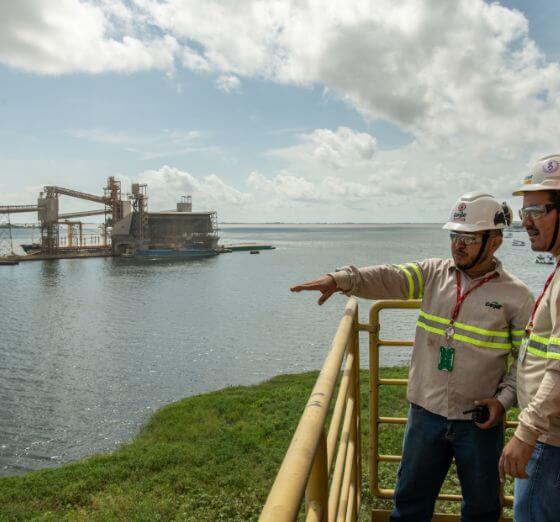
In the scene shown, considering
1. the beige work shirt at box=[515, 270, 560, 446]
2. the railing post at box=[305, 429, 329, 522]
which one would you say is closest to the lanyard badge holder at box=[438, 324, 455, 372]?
the beige work shirt at box=[515, 270, 560, 446]

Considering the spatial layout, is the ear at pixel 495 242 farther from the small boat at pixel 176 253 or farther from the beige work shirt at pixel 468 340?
the small boat at pixel 176 253

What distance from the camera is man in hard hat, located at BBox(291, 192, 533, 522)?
2.85 meters

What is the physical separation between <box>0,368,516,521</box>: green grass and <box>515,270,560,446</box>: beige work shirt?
3170mm

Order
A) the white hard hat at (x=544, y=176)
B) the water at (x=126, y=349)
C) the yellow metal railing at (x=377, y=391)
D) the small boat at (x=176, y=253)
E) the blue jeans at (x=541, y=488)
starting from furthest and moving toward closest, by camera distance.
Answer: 1. the small boat at (x=176, y=253)
2. the water at (x=126, y=349)
3. the yellow metal railing at (x=377, y=391)
4. the white hard hat at (x=544, y=176)
5. the blue jeans at (x=541, y=488)

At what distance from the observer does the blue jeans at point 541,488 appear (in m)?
2.16

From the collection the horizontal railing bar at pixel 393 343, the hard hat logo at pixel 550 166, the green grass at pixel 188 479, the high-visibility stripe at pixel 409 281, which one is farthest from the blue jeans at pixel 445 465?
the green grass at pixel 188 479

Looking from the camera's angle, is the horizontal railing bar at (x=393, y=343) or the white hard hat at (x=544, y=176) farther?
the horizontal railing bar at (x=393, y=343)

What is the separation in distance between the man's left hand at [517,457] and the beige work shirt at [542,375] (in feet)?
0.09

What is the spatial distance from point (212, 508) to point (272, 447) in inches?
99.6

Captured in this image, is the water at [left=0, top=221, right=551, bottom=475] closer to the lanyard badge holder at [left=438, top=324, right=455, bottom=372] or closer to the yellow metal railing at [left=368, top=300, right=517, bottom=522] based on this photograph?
the yellow metal railing at [left=368, top=300, right=517, bottom=522]

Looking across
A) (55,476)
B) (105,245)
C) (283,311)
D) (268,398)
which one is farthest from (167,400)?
(105,245)

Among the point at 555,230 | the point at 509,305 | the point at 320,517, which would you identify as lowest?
the point at 320,517

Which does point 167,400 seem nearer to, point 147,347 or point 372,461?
point 147,347

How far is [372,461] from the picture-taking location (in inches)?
156
